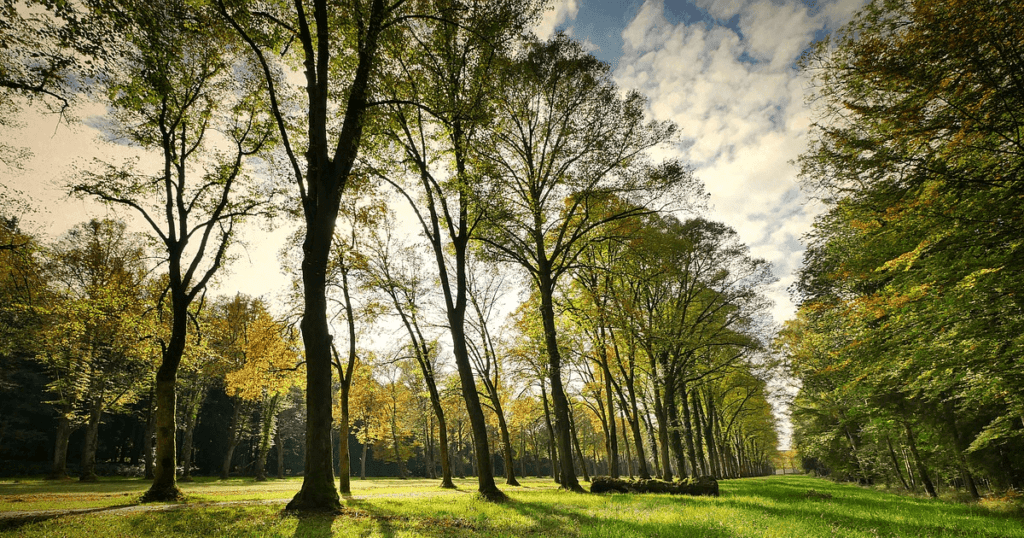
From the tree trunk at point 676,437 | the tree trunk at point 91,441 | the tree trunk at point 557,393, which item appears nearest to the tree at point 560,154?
the tree trunk at point 557,393

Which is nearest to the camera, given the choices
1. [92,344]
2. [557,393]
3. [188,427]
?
[557,393]

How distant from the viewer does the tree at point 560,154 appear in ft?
49.7

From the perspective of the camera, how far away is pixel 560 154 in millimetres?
16609

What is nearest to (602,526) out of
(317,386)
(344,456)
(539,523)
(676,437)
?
(539,523)

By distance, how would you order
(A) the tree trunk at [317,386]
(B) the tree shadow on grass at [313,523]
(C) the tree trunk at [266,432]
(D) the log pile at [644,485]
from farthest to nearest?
(C) the tree trunk at [266,432] < (D) the log pile at [644,485] < (A) the tree trunk at [317,386] < (B) the tree shadow on grass at [313,523]

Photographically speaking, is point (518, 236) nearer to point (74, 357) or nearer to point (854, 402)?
point (854, 402)

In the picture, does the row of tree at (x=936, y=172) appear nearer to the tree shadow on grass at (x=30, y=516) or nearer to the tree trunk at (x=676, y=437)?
the tree trunk at (x=676, y=437)

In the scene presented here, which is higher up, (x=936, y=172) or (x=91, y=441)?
(x=936, y=172)

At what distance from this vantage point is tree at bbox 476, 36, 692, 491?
1514cm

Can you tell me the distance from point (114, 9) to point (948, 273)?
780 inches

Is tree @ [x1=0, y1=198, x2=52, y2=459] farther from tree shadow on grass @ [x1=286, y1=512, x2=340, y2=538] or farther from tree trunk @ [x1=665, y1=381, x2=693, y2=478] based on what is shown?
tree trunk @ [x1=665, y1=381, x2=693, y2=478]

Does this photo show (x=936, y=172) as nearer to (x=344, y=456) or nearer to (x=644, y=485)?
(x=644, y=485)

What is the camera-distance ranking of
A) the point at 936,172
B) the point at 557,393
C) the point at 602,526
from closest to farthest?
the point at 602,526, the point at 936,172, the point at 557,393

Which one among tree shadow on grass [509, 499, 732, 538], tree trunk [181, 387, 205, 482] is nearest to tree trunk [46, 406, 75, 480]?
tree trunk [181, 387, 205, 482]
